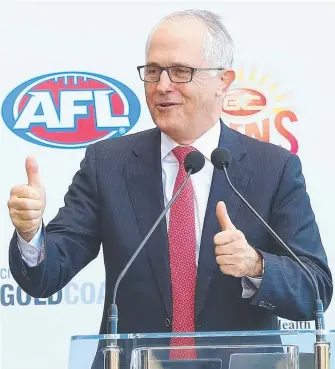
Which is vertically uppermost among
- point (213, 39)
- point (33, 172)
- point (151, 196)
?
point (213, 39)

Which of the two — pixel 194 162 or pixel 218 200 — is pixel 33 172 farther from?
pixel 218 200

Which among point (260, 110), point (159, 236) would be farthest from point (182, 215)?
point (260, 110)

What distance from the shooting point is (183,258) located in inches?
117

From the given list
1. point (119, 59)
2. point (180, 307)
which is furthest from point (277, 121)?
point (180, 307)

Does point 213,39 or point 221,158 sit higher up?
point 213,39

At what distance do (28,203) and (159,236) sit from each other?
53 cm

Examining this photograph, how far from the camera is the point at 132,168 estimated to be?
314 cm

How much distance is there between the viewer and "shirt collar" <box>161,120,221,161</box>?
3.10m

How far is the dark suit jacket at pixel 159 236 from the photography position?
2893mm

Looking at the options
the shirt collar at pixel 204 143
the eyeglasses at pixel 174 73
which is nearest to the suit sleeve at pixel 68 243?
the shirt collar at pixel 204 143

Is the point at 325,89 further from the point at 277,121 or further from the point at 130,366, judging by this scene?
the point at 130,366

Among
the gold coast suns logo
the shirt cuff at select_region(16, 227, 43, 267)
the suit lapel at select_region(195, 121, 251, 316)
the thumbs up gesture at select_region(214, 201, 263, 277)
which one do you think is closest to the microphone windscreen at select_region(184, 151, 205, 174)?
the thumbs up gesture at select_region(214, 201, 263, 277)

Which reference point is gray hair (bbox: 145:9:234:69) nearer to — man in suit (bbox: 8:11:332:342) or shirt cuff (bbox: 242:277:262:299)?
man in suit (bbox: 8:11:332:342)

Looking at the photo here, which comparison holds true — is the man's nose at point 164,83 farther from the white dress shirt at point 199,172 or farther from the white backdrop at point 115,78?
the white backdrop at point 115,78
